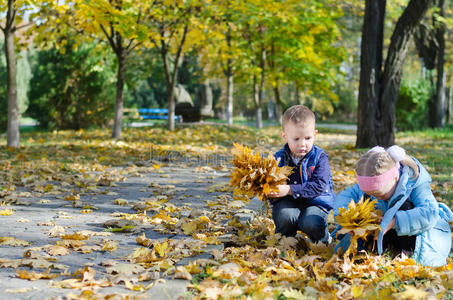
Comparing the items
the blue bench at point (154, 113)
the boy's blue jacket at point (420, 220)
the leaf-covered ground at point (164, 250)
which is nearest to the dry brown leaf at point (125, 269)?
the leaf-covered ground at point (164, 250)

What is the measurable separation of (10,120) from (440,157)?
9.02m

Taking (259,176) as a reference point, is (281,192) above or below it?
below

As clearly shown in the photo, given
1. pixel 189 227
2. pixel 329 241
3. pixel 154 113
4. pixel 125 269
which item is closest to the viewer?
pixel 125 269

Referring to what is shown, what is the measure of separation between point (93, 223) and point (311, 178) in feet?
6.63

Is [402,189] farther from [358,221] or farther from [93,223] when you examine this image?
[93,223]

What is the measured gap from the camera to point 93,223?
4.19m

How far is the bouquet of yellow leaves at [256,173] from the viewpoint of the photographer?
3.25m

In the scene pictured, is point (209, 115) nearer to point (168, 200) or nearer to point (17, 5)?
point (17, 5)

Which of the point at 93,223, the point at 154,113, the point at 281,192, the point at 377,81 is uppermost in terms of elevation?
the point at 377,81

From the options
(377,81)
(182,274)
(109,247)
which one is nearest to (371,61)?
(377,81)

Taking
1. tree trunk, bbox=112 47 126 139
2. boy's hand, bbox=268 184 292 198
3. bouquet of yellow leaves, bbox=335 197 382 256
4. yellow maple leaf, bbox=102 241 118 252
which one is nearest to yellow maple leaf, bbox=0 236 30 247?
yellow maple leaf, bbox=102 241 118 252

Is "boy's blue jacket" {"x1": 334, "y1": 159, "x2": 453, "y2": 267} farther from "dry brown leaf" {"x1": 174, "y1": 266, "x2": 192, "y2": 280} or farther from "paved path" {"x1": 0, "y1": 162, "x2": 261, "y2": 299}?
"paved path" {"x1": 0, "y1": 162, "x2": 261, "y2": 299}

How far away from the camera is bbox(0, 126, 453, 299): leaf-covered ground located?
2.56 metres

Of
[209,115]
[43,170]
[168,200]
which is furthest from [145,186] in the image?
[209,115]
